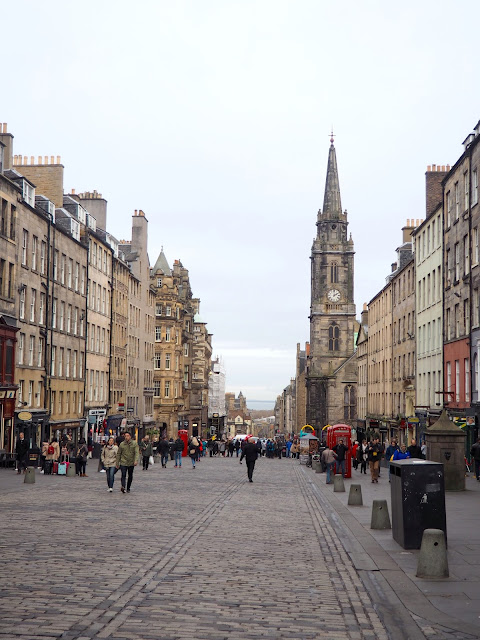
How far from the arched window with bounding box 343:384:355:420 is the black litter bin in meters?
102

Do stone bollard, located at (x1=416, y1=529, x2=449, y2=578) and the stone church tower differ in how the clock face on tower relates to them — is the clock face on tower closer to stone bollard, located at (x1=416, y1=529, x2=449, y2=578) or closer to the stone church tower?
A: the stone church tower

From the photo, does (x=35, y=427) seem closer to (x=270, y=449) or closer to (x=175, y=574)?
(x=270, y=449)

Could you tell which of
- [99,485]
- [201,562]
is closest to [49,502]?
[99,485]

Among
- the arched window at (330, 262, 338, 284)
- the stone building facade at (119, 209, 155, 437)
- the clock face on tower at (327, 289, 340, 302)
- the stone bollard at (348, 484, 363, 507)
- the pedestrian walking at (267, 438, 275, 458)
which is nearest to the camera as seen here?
the stone bollard at (348, 484, 363, 507)

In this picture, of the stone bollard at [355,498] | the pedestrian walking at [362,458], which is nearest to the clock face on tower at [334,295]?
the pedestrian walking at [362,458]

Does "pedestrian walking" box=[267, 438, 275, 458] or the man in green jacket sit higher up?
the man in green jacket

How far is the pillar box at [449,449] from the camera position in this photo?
2491cm

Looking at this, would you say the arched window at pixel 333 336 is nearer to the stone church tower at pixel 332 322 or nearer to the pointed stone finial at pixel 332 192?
the stone church tower at pixel 332 322

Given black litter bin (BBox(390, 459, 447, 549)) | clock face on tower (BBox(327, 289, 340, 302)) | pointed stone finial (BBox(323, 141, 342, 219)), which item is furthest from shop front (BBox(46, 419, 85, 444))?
pointed stone finial (BBox(323, 141, 342, 219))

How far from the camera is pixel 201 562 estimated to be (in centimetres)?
1225

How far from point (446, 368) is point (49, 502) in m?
30.8

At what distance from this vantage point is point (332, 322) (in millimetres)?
119062

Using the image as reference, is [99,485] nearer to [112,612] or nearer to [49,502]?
[49,502]

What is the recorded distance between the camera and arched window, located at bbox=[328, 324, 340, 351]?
118562mm
